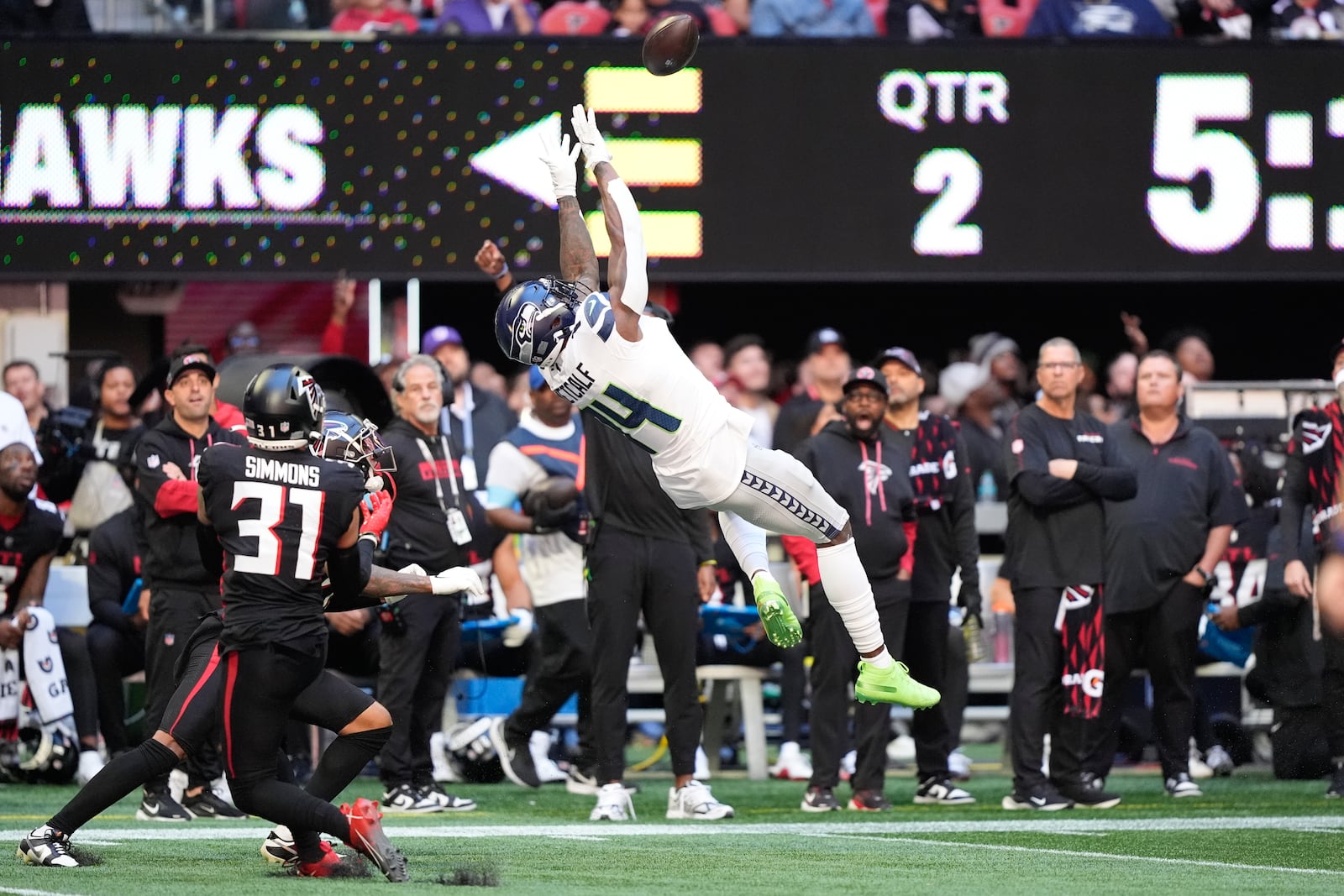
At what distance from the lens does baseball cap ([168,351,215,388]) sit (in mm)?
9258

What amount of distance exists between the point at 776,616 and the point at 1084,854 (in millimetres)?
1457

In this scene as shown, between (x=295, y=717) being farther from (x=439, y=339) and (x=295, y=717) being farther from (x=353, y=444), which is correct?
(x=439, y=339)

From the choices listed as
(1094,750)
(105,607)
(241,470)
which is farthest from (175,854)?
(1094,750)

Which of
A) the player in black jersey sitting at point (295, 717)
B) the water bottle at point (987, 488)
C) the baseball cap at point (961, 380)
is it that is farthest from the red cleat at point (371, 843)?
the baseball cap at point (961, 380)

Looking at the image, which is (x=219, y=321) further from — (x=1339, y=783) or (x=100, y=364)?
(x=1339, y=783)

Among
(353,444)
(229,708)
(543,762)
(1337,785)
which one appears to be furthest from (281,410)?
(1337,785)

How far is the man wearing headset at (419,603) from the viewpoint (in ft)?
30.7

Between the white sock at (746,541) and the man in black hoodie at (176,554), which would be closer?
the white sock at (746,541)

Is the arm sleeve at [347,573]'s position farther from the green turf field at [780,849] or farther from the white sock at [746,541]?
the white sock at [746,541]

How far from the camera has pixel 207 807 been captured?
9.20 meters

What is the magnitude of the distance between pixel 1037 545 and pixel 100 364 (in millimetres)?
5852

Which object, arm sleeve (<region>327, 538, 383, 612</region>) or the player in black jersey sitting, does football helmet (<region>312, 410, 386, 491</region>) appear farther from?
arm sleeve (<region>327, 538, 383, 612</region>)

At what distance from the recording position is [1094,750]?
10.0 m

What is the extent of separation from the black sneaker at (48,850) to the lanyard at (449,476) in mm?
3253
